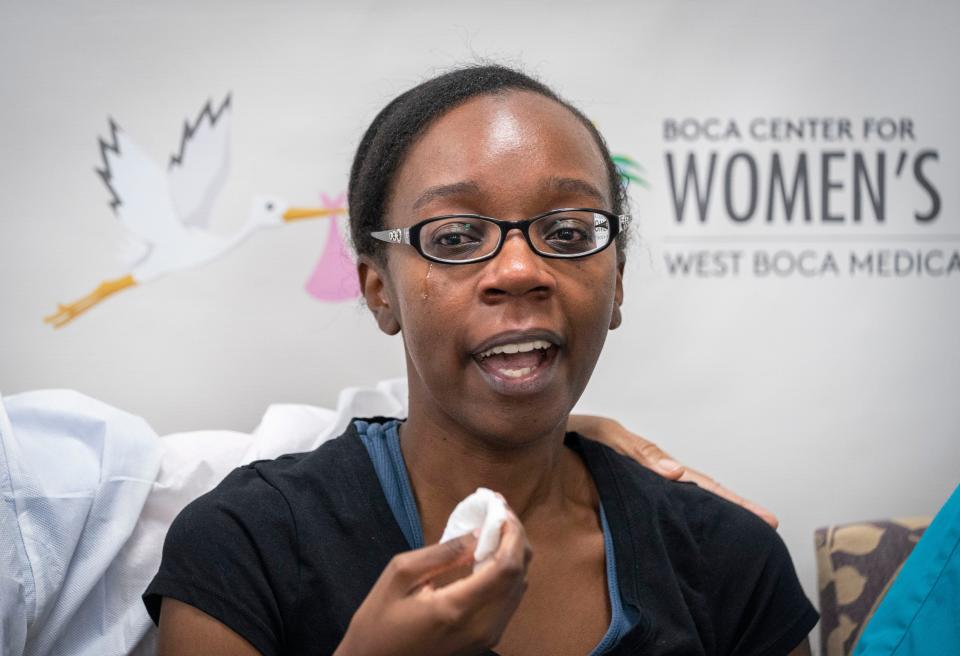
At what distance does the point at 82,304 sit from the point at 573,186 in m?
1.05

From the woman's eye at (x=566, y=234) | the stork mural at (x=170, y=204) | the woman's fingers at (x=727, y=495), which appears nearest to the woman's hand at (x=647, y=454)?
the woman's fingers at (x=727, y=495)

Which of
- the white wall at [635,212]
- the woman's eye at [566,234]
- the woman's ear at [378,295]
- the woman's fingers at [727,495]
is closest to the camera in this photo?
the woman's eye at [566,234]

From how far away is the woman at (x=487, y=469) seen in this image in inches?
35.4

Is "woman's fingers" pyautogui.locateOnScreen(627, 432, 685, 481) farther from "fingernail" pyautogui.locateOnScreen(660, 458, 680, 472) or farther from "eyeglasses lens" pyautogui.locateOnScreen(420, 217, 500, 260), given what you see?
"eyeglasses lens" pyautogui.locateOnScreen(420, 217, 500, 260)

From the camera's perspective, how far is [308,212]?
1.66 meters

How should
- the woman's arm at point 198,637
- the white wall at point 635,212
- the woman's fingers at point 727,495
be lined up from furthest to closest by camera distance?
the white wall at point 635,212 < the woman's fingers at point 727,495 < the woman's arm at point 198,637

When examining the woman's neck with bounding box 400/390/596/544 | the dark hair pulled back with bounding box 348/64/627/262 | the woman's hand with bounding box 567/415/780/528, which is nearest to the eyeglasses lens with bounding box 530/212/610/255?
the dark hair pulled back with bounding box 348/64/627/262

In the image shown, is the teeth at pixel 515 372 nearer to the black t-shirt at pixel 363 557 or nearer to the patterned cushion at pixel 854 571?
the black t-shirt at pixel 363 557

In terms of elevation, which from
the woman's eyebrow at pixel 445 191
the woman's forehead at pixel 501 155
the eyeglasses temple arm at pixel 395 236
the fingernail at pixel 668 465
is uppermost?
the woman's forehead at pixel 501 155

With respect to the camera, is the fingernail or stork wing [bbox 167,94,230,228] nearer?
the fingernail

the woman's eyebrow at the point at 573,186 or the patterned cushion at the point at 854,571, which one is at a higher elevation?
the woman's eyebrow at the point at 573,186

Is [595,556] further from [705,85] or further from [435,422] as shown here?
[705,85]

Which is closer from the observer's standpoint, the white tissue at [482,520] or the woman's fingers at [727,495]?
the white tissue at [482,520]

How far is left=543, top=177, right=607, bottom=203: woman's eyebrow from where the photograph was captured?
941 mm
